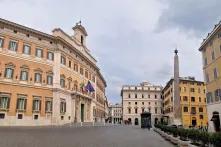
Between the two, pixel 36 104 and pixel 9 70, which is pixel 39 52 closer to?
pixel 9 70

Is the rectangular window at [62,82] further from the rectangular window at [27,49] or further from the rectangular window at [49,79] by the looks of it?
the rectangular window at [27,49]

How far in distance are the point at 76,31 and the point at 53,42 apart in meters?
13.2

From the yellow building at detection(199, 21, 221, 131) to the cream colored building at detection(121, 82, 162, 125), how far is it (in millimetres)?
63162

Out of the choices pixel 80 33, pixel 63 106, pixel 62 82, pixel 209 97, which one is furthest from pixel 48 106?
pixel 209 97

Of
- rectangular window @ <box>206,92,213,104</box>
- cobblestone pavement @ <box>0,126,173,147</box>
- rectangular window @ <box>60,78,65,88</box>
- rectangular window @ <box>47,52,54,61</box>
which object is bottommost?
cobblestone pavement @ <box>0,126,173,147</box>

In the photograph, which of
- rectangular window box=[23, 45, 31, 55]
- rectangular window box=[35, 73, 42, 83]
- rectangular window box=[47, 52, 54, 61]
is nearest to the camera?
rectangular window box=[23, 45, 31, 55]

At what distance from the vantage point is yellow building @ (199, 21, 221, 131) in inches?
1251

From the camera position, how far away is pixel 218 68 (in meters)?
32.1

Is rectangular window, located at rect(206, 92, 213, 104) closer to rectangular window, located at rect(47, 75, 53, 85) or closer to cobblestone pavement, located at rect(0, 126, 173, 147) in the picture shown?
cobblestone pavement, located at rect(0, 126, 173, 147)

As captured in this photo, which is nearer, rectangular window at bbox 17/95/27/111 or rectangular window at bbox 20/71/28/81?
rectangular window at bbox 17/95/27/111

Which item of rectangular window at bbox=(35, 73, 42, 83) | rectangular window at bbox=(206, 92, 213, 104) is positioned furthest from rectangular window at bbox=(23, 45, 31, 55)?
rectangular window at bbox=(206, 92, 213, 104)

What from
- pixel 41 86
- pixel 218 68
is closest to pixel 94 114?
pixel 41 86

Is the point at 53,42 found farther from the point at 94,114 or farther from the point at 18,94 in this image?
the point at 94,114

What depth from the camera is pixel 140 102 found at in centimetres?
9981
